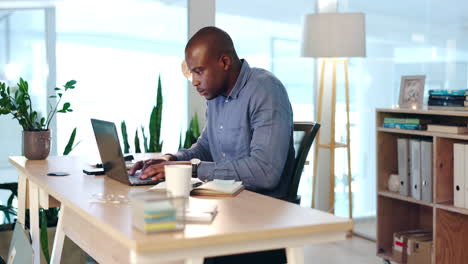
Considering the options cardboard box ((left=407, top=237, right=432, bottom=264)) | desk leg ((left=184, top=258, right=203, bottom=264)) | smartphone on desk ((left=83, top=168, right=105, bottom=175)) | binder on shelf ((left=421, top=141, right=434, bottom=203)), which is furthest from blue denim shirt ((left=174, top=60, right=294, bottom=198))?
cardboard box ((left=407, top=237, right=432, bottom=264))

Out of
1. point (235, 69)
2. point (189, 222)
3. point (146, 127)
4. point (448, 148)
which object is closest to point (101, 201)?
point (189, 222)

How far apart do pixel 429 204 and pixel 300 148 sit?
4.63 feet

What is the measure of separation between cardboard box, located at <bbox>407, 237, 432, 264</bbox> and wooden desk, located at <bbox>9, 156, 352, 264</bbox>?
2092 millimetres

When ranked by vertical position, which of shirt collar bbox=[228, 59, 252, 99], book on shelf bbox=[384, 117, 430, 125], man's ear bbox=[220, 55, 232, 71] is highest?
→ man's ear bbox=[220, 55, 232, 71]

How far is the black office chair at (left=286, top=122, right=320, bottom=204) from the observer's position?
2.89 metres

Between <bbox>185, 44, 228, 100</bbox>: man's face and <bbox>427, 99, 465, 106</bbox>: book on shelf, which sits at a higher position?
<bbox>185, 44, 228, 100</bbox>: man's face

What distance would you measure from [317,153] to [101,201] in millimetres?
3190

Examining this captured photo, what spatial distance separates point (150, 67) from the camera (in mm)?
5137

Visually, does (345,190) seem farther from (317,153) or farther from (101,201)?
(101,201)

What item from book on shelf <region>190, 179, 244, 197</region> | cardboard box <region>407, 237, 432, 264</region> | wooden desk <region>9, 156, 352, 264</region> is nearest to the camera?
wooden desk <region>9, 156, 352, 264</region>

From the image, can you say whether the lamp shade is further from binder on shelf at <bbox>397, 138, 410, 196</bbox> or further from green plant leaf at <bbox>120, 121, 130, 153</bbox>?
green plant leaf at <bbox>120, 121, 130, 153</bbox>

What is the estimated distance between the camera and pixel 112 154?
2.68 meters

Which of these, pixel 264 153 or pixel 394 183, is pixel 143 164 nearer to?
pixel 264 153

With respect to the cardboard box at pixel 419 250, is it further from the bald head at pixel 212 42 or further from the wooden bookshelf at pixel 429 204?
the bald head at pixel 212 42
